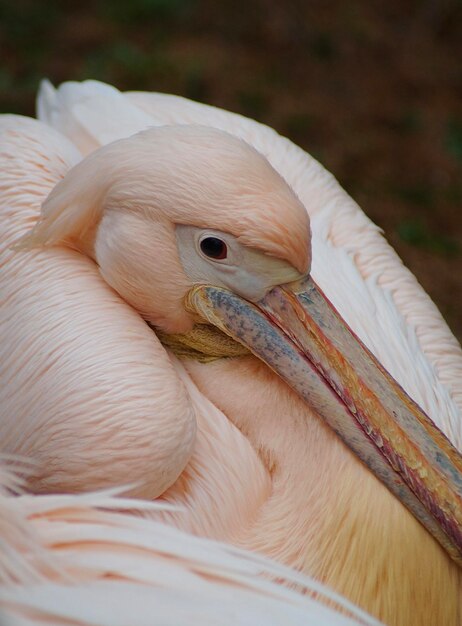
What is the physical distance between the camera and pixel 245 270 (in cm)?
204

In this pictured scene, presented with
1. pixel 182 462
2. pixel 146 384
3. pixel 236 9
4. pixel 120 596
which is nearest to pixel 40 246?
pixel 146 384

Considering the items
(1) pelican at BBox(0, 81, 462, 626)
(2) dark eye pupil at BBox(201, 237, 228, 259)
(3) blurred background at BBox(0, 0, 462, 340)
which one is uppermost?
(2) dark eye pupil at BBox(201, 237, 228, 259)

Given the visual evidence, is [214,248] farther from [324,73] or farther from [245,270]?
[324,73]

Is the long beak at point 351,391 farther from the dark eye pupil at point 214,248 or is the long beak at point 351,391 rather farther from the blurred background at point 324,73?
the blurred background at point 324,73

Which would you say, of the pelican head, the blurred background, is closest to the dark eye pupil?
the pelican head

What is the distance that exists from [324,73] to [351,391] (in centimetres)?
340

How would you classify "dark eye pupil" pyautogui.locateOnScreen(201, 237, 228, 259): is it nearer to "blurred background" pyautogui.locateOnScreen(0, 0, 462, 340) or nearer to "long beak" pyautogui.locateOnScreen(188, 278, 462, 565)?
"long beak" pyautogui.locateOnScreen(188, 278, 462, 565)

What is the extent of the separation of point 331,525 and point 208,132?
0.86 metres

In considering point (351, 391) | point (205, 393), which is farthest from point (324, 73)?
point (351, 391)

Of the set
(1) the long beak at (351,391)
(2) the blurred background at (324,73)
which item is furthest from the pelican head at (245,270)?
(2) the blurred background at (324,73)

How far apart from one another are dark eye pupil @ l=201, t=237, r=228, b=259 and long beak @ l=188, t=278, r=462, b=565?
8 centimetres

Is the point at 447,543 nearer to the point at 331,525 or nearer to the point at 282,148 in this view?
the point at 331,525

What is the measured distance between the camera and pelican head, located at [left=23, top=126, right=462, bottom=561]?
196cm

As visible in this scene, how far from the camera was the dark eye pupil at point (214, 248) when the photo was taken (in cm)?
200
